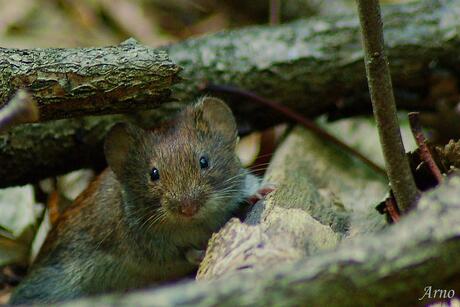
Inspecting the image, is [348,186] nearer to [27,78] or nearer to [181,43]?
[181,43]

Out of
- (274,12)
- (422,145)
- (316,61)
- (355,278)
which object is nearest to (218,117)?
(316,61)

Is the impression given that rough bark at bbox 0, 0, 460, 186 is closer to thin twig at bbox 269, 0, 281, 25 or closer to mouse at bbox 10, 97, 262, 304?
mouse at bbox 10, 97, 262, 304

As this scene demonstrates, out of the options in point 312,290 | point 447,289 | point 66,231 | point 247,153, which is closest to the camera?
point 312,290

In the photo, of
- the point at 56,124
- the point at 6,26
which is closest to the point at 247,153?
the point at 56,124

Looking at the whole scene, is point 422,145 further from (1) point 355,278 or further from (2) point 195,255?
(2) point 195,255

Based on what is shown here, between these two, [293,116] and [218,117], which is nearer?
[218,117]

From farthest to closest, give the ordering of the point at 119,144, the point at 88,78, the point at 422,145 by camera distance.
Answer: the point at 119,144, the point at 88,78, the point at 422,145
